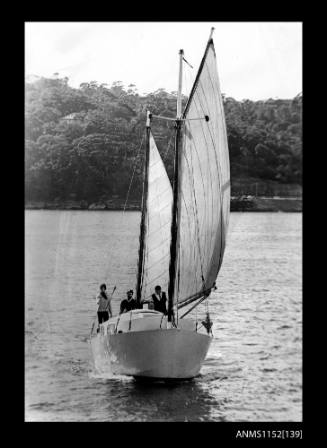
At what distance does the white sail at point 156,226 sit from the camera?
25.6 m

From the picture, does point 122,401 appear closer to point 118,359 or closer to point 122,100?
point 118,359

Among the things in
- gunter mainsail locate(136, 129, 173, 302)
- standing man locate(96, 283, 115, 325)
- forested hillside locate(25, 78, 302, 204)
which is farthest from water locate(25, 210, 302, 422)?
forested hillside locate(25, 78, 302, 204)

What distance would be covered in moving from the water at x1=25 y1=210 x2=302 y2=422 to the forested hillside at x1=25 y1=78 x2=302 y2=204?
4.22m

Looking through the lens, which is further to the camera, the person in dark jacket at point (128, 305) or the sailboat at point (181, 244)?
the person in dark jacket at point (128, 305)

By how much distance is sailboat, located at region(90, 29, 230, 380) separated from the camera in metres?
21.9

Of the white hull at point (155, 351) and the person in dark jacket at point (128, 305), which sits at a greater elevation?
the person in dark jacket at point (128, 305)

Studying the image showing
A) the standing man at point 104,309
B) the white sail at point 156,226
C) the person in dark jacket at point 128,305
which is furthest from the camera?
the white sail at point 156,226

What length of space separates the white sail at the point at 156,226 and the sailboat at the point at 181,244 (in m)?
0.03

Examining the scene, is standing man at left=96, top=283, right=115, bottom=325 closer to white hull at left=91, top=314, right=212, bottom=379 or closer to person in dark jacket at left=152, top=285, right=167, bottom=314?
white hull at left=91, top=314, right=212, bottom=379

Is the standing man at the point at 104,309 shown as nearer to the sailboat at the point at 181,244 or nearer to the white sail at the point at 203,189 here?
the sailboat at the point at 181,244

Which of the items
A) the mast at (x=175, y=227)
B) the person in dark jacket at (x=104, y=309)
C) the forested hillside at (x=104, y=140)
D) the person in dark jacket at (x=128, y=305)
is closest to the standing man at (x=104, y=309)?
the person in dark jacket at (x=104, y=309)

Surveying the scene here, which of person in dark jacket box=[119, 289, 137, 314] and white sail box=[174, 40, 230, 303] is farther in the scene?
white sail box=[174, 40, 230, 303]

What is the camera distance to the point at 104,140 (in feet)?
223
